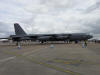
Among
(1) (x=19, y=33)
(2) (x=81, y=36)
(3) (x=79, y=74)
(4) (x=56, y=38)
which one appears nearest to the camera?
(3) (x=79, y=74)

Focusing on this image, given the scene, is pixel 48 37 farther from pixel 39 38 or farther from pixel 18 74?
pixel 18 74

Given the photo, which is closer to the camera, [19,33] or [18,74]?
[18,74]

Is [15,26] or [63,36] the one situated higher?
[15,26]

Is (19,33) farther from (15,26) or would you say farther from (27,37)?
(27,37)

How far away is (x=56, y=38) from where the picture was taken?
45.8 metres

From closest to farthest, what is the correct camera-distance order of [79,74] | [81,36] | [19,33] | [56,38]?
1. [79,74]
2. [81,36]
3. [56,38]
4. [19,33]

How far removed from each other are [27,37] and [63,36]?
1395 centimetres

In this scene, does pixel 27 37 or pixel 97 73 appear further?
pixel 27 37

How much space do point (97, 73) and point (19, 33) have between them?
47489 millimetres

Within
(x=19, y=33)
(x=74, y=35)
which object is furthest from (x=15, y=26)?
(x=74, y=35)

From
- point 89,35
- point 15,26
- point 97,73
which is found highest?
point 15,26

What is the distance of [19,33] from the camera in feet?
165

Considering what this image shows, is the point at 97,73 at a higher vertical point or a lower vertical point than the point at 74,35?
lower

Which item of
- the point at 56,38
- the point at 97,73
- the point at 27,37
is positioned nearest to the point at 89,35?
the point at 56,38
